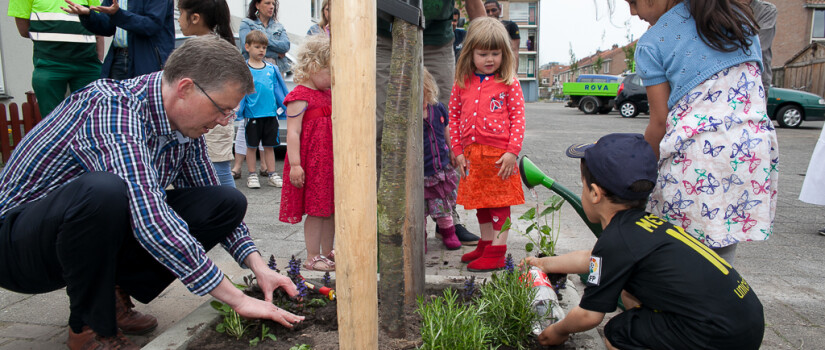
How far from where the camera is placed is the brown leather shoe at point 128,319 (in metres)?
2.38

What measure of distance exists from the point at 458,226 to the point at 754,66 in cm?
234

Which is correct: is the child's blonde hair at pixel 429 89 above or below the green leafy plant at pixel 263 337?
above

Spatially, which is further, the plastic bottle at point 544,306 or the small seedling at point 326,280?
the small seedling at point 326,280

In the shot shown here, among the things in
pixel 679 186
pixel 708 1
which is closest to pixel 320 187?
pixel 679 186

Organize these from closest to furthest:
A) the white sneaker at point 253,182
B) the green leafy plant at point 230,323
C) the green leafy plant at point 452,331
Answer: the green leafy plant at point 452,331, the green leafy plant at point 230,323, the white sneaker at point 253,182

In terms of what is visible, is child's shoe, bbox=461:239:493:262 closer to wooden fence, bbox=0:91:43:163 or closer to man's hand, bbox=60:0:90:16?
man's hand, bbox=60:0:90:16

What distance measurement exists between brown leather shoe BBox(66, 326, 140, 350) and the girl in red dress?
1.21 meters

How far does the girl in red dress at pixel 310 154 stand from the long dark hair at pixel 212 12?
1.09 meters

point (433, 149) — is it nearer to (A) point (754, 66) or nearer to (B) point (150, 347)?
(A) point (754, 66)

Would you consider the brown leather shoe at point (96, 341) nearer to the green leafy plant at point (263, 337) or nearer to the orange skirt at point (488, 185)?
the green leafy plant at point (263, 337)

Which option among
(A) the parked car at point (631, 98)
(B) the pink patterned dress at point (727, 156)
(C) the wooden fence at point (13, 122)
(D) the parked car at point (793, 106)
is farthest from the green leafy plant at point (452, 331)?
(A) the parked car at point (631, 98)

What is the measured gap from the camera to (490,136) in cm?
328

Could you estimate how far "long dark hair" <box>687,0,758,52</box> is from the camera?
6.78ft

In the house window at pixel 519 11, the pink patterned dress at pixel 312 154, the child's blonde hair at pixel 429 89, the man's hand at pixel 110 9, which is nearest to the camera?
the pink patterned dress at pixel 312 154
